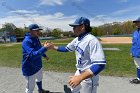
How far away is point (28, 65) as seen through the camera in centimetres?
564

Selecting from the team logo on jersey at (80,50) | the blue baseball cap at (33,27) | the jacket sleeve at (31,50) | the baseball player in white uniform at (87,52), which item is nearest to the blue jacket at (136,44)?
the blue baseball cap at (33,27)

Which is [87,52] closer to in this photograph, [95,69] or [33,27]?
[95,69]

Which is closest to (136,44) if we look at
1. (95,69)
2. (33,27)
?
(33,27)

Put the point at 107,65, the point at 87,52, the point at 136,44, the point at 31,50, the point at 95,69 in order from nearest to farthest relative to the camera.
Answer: the point at 95,69, the point at 87,52, the point at 31,50, the point at 136,44, the point at 107,65

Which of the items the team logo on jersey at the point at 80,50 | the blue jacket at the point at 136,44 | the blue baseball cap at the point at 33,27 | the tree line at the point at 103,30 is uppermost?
the blue baseball cap at the point at 33,27

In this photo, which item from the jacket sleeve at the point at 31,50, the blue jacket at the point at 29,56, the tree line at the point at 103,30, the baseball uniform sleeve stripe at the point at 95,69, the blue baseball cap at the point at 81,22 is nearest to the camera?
the baseball uniform sleeve stripe at the point at 95,69

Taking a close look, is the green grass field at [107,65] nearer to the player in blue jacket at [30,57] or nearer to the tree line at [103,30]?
the player in blue jacket at [30,57]

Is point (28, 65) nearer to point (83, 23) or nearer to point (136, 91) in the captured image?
point (83, 23)

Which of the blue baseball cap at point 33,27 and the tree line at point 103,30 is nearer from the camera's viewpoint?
the blue baseball cap at point 33,27

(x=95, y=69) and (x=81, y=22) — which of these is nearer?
(x=95, y=69)

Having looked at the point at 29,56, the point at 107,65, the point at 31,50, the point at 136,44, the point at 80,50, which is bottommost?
the point at 107,65

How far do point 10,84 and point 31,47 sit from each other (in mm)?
3378

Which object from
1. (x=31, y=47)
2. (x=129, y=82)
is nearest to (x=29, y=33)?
(x=31, y=47)

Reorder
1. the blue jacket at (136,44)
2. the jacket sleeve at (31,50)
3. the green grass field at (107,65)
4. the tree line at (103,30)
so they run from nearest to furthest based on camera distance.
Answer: the jacket sleeve at (31,50) < the blue jacket at (136,44) < the green grass field at (107,65) < the tree line at (103,30)
